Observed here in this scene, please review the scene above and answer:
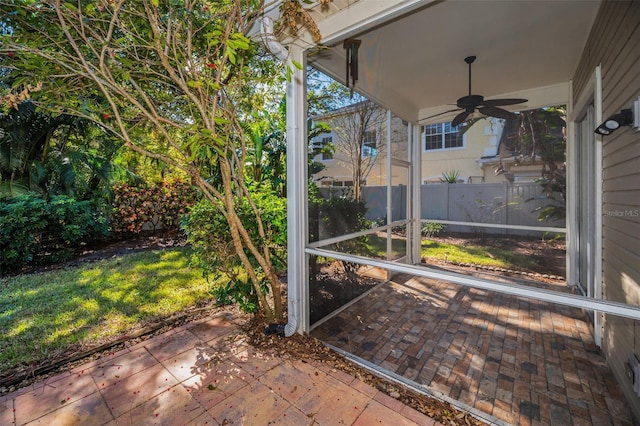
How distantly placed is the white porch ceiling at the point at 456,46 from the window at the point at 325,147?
642 mm

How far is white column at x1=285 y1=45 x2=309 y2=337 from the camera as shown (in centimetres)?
253

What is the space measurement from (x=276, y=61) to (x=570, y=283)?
498 cm

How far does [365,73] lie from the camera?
310cm

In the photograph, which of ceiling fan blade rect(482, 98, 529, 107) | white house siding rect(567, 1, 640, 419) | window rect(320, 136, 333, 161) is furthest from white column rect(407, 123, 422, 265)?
white house siding rect(567, 1, 640, 419)

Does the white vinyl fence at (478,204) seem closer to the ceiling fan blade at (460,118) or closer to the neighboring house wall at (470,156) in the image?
the neighboring house wall at (470,156)

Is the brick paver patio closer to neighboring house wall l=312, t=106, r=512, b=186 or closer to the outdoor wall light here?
neighboring house wall l=312, t=106, r=512, b=186

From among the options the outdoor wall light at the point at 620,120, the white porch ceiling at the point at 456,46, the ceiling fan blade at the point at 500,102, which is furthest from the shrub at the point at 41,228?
the outdoor wall light at the point at 620,120

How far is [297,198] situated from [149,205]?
5704 millimetres

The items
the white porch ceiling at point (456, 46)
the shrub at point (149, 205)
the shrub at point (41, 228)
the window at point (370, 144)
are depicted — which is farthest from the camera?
the shrub at point (149, 205)

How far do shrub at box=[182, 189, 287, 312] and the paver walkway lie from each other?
1.93 feet

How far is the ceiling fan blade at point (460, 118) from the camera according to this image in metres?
4.12

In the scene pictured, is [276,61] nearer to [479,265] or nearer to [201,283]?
[201,283]

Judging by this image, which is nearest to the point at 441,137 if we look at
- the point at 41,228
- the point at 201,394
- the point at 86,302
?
the point at 201,394

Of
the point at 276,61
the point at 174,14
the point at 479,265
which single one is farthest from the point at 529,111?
the point at 174,14
